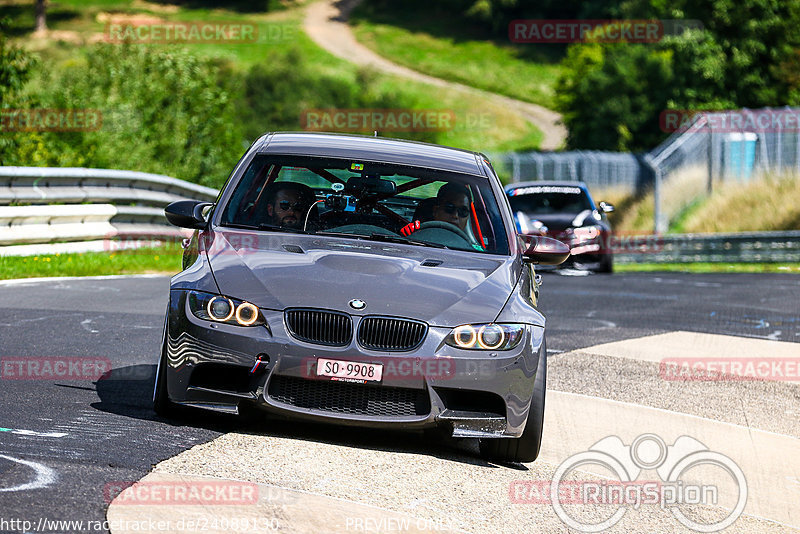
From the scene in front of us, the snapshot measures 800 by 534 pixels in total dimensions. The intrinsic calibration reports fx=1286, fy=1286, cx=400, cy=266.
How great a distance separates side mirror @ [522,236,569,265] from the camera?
7023 millimetres

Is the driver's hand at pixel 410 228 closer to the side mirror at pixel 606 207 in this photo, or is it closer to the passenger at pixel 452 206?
the passenger at pixel 452 206

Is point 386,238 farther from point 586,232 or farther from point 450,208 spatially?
point 586,232

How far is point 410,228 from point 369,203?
0.29 m

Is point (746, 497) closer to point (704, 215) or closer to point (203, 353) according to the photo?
point (203, 353)

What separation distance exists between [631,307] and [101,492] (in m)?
10.4

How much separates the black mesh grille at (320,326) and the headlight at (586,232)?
15179 millimetres

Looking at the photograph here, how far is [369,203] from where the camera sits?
726cm

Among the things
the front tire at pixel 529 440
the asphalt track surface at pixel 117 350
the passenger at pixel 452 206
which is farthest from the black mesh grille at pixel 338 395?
the passenger at pixel 452 206

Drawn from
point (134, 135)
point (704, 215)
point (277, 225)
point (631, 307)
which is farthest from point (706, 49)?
point (277, 225)

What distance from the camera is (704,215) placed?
35125 mm

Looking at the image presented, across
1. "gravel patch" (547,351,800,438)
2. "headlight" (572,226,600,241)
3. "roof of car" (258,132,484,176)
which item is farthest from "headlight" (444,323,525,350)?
"headlight" (572,226,600,241)

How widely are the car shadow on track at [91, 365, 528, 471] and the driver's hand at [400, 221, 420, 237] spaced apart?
1.14m

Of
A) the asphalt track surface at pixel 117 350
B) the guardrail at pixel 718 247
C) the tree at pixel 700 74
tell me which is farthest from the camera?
the tree at pixel 700 74

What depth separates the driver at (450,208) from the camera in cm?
716
